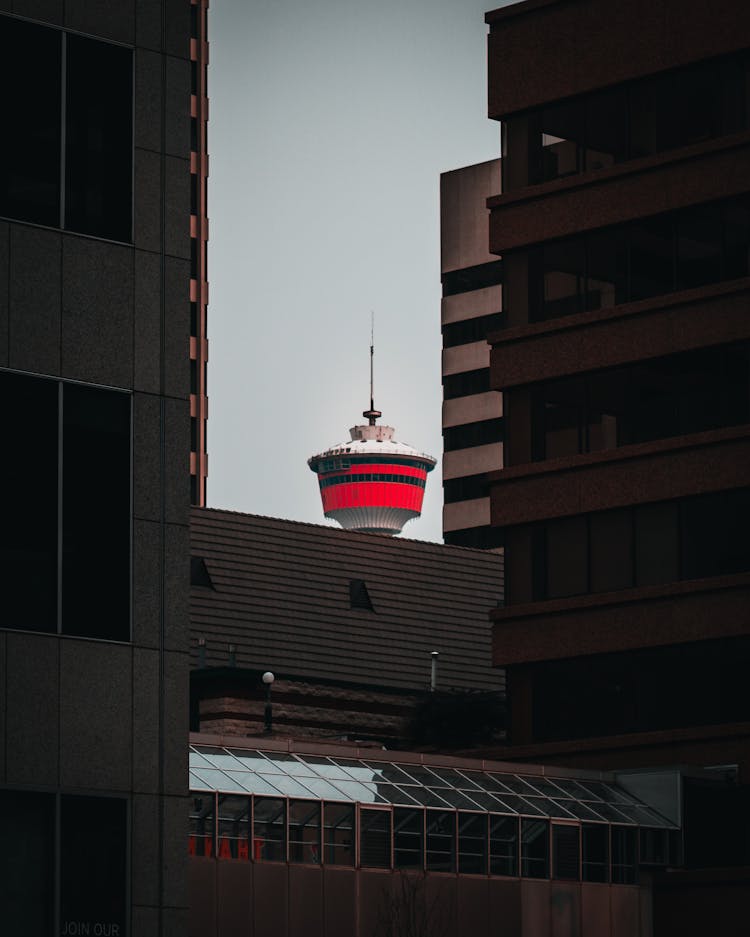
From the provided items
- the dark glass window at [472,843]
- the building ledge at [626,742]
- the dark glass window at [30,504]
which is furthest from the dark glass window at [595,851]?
the dark glass window at [30,504]

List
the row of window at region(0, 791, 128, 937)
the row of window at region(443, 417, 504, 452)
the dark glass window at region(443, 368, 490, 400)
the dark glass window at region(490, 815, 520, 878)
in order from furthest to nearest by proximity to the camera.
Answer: the dark glass window at region(443, 368, 490, 400) → the row of window at region(443, 417, 504, 452) → the dark glass window at region(490, 815, 520, 878) → the row of window at region(0, 791, 128, 937)

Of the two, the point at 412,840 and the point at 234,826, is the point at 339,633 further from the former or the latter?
the point at 234,826

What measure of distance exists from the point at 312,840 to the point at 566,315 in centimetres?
2323

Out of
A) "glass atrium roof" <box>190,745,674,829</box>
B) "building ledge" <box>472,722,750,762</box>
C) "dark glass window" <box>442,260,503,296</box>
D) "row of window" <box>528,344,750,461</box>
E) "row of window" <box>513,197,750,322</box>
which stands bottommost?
"glass atrium roof" <box>190,745,674,829</box>

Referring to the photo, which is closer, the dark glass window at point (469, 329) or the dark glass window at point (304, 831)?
the dark glass window at point (304, 831)

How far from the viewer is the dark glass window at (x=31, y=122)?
27328 millimetres

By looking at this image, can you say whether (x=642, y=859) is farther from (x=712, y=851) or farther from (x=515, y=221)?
(x=515, y=221)

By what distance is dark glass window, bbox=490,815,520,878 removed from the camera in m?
48.8

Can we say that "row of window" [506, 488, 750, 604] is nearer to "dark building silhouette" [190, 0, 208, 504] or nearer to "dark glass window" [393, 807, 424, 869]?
"dark glass window" [393, 807, 424, 869]

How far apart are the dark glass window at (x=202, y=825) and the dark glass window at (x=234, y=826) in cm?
33

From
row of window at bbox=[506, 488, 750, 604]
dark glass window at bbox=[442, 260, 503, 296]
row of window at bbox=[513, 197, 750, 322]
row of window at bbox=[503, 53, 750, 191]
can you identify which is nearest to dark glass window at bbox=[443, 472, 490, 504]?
dark glass window at bbox=[442, 260, 503, 296]

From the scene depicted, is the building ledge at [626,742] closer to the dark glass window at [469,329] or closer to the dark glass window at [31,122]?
the dark glass window at [31,122]

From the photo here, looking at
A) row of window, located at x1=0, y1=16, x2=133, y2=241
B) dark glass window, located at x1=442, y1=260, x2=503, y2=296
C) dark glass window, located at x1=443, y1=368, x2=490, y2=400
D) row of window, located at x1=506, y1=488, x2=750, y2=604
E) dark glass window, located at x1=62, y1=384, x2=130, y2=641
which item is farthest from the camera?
dark glass window, located at x1=443, y1=368, x2=490, y2=400

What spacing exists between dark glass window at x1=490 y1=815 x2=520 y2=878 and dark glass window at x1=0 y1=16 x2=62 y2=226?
2503cm
